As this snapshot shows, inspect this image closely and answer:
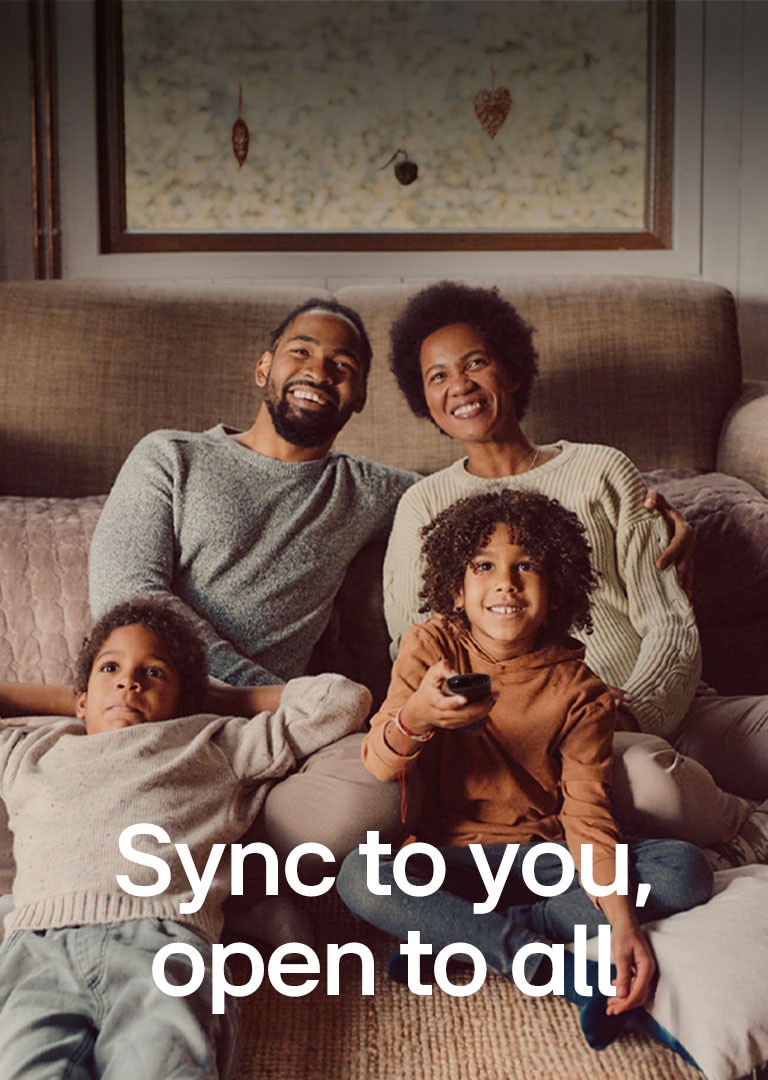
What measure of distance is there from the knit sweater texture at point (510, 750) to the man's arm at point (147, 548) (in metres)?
0.31

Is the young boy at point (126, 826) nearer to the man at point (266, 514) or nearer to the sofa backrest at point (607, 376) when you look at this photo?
the man at point (266, 514)

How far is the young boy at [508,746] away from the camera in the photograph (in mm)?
1021

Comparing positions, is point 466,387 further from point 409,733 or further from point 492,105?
point 492,105

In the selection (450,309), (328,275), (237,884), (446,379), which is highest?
(328,275)

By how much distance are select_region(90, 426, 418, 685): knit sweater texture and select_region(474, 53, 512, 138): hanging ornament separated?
39.0 inches

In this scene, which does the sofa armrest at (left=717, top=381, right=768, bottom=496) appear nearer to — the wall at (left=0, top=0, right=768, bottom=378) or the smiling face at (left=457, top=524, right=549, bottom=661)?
the wall at (left=0, top=0, right=768, bottom=378)

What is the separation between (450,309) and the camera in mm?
1530

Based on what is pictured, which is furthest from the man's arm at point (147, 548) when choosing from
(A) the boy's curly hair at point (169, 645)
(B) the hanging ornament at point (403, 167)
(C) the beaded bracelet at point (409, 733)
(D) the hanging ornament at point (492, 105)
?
(D) the hanging ornament at point (492, 105)

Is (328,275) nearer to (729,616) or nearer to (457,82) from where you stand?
(457,82)

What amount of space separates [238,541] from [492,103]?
1.19m

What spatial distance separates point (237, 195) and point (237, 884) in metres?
1.51

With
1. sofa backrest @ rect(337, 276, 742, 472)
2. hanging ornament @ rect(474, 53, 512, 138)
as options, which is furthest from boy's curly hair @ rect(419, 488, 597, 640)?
hanging ornament @ rect(474, 53, 512, 138)

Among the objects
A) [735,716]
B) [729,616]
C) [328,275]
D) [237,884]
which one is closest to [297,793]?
[237,884]

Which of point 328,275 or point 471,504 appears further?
point 328,275
